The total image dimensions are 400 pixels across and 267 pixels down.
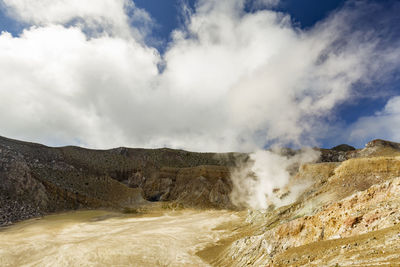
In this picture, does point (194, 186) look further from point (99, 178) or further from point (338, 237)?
point (338, 237)

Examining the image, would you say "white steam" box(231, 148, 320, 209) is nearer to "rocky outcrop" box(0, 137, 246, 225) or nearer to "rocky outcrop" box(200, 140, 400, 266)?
"rocky outcrop" box(0, 137, 246, 225)

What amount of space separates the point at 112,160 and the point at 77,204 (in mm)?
30847

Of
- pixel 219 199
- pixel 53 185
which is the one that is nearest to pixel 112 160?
pixel 53 185

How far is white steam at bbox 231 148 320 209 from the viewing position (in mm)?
29686

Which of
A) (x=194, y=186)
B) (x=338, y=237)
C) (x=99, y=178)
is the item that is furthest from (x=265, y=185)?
(x=99, y=178)

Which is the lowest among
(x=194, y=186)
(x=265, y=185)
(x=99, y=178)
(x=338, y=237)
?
(x=338, y=237)

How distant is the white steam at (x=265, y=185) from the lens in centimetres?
2969

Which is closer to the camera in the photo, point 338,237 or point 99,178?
point 338,237

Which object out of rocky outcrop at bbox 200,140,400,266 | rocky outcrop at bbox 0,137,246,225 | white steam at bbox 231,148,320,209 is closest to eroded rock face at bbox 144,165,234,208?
rocky outcrop at bbox 0,137,246,225

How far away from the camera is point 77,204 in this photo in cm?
4625

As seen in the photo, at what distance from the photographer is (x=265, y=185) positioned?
44875 millimetres

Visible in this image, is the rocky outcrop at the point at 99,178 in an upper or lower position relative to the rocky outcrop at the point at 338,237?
upper

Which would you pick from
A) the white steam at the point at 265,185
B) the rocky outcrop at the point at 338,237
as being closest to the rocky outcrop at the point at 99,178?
the white steam at the point at 265,185

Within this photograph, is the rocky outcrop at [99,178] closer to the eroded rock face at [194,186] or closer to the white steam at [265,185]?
the eroded rock face at [194,186]
